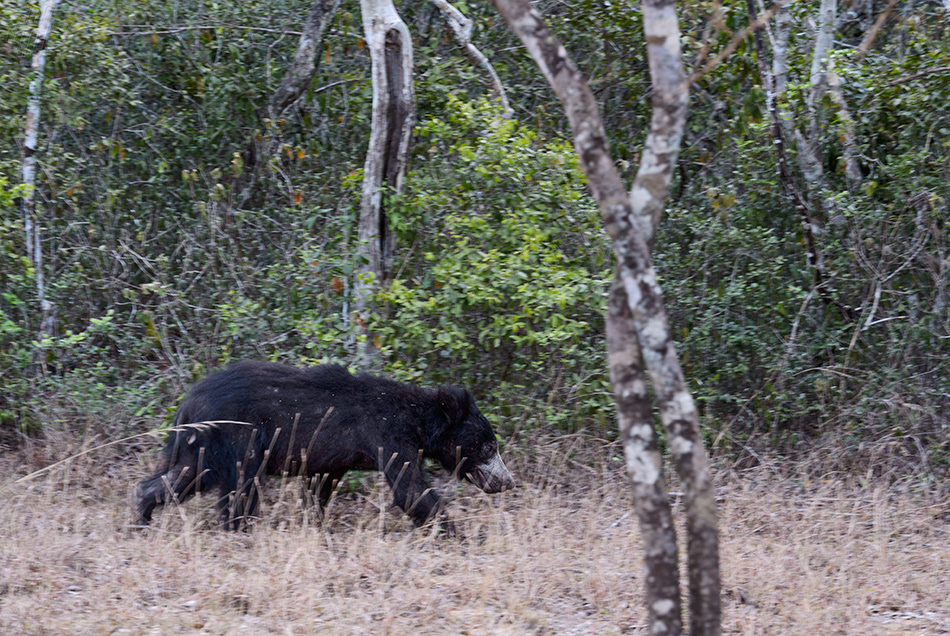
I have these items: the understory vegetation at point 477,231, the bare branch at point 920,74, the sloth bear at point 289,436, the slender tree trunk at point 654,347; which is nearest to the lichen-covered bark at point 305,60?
the understory vegetation at point 477,231

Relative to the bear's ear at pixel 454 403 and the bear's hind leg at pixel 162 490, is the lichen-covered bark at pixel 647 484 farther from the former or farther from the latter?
the bear's hind leg at pixel 162 490

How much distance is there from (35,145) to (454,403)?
17.0 ft

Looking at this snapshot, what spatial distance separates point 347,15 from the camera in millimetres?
9750

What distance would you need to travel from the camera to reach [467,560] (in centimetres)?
585

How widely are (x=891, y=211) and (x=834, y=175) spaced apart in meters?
0.83

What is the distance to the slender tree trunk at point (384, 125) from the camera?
826 cm

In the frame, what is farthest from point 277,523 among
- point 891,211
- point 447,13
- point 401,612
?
point 891,211

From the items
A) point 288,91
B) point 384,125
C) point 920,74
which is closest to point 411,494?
point 384,125

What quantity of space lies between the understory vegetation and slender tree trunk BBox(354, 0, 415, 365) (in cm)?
23

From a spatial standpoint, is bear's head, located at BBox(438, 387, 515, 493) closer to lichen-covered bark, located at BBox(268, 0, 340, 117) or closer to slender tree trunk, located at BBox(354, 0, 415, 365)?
slender tree trunk, located at BBox(354, 0, 415, 365)

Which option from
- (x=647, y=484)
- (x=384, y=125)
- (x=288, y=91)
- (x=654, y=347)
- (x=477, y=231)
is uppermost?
(x=288, y=91)

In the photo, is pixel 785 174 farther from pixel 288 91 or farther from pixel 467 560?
pixel 288 91

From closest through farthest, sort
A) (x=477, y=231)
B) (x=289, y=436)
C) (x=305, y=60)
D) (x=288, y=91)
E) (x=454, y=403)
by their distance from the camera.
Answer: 1. (x=289, y=436)
2. (x=454, y=403)
3. (x=477, y=231)
4. (x=305, y=60)
5. (x=288, y=91)

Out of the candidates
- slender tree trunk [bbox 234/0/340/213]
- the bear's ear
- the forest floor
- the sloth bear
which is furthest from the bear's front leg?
slender tree trunk [bbox 234/0/340/213]
